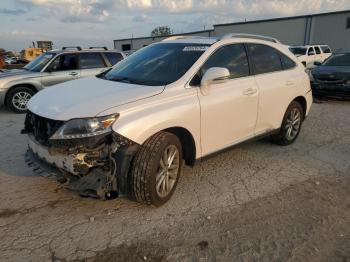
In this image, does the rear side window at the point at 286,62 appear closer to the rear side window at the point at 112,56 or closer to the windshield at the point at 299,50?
the rear side window at the point at 112,56

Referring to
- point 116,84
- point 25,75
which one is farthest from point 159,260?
point 25,75

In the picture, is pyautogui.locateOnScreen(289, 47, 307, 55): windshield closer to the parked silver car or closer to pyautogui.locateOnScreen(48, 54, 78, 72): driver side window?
the parked silver car

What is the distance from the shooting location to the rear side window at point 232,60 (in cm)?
419

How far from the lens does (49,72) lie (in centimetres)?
920

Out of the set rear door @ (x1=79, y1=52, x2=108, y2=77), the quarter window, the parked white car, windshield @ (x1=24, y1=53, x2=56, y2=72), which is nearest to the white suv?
rear door @ (x1=79, y1=52, x2=108, y2=77)

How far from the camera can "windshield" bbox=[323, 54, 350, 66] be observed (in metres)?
10.9

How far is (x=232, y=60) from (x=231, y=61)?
31 mm

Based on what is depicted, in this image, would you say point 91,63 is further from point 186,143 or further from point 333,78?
point 333,78

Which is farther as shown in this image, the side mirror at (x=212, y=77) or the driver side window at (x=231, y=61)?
the driver side window at (x=231, y=61)

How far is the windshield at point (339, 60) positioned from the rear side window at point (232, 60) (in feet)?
25.0

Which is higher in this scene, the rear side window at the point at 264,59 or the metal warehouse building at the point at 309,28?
the metal warehouse building at the point at 309,28

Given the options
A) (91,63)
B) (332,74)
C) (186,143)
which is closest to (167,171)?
(186,143)

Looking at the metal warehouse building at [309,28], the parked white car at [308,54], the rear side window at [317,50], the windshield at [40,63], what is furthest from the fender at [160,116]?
the metal warehouse building at [309,28]

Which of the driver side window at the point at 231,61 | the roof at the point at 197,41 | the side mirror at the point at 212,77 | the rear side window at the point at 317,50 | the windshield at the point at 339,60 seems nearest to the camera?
the side mirror at the point at 212,77
